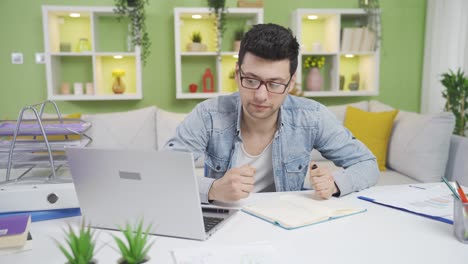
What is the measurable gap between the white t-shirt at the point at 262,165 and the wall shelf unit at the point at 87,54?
219 cm

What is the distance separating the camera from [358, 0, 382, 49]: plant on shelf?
12.7ft

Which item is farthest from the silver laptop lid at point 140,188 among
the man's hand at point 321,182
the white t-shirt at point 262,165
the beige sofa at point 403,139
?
the beige sofa at point 403,139

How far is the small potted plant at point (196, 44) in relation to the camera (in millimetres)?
3729

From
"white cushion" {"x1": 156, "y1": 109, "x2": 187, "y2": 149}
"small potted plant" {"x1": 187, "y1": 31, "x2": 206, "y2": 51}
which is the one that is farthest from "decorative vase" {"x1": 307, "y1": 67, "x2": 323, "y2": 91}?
"white cushion" {"x1": 156, "y1": 109, "x2": 187, "y2": 149}

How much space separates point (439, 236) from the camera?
1027 mm

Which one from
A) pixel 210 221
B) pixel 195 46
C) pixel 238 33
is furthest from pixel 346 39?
pixel 210 221

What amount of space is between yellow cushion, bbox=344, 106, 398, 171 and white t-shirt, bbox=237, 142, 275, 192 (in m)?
1.63

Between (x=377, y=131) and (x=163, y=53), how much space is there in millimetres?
2006

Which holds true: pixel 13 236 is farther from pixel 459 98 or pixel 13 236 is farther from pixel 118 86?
pixel 459 98

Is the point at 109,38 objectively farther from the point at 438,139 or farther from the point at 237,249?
the point at 237,249

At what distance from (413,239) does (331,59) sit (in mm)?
3243

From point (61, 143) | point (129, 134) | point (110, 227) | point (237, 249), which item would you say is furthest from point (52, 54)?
point (237, 249)

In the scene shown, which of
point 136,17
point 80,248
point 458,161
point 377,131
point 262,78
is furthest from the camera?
point 136,17

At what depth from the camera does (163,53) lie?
391cm
